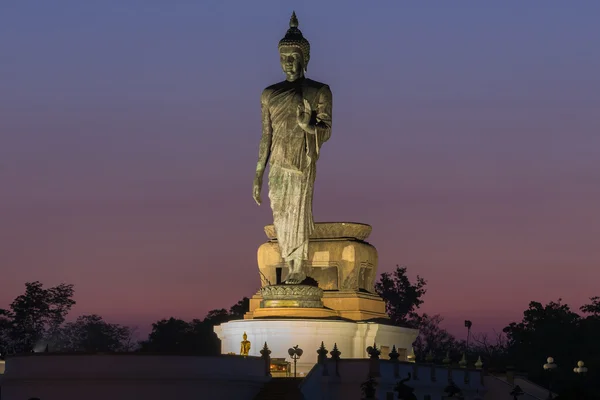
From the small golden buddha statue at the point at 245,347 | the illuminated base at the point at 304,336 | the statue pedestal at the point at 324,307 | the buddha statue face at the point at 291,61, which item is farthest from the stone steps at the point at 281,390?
the buddha statue face at the point at 291,61

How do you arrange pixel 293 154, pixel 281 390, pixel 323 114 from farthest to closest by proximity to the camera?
1. pixel 293 154
2. pixel 323 114
3. pixel 281 390

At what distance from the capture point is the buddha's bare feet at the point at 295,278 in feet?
122

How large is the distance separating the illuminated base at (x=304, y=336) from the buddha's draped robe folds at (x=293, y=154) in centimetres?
193

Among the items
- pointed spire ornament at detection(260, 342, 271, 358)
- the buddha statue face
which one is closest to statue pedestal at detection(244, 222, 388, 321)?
the buddha statue face

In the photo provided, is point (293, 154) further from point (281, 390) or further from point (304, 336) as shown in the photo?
point (281, 390)

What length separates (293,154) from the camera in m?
37.2

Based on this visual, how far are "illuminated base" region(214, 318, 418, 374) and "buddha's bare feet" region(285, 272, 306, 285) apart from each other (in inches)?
49.4

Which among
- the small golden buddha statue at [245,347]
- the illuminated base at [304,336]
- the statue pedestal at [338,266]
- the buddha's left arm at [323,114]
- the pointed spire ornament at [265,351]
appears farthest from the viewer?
the statue pedestal at [338,266]

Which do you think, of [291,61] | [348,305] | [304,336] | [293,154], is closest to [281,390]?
[304,336]

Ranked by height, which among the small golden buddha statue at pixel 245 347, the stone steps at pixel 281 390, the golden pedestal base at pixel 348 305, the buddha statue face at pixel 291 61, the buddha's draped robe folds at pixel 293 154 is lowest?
the stone steps at pixel 281 390

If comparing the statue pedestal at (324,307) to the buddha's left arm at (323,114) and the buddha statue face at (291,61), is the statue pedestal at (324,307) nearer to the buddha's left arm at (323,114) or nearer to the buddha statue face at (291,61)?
the buddha's left arm at (323,114)

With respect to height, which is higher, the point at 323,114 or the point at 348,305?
the point at 323,114

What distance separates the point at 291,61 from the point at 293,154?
7.17 ft

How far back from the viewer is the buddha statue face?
37406 mm
